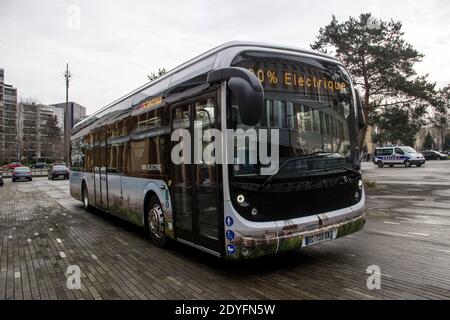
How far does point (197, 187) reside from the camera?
18.4 feet

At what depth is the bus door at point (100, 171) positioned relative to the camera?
1045 cm

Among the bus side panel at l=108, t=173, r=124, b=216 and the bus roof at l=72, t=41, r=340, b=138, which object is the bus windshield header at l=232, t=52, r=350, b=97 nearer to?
the bus roof at l=72, t=41, r=340, b=138

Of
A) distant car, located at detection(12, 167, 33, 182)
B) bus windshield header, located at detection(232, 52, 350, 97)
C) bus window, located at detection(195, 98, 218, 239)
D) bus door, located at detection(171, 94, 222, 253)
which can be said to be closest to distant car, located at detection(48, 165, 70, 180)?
distant car, located at detection(12, 167, 33, 182)

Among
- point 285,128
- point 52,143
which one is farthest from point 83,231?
point 52,143

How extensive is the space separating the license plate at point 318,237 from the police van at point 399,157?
41.1 m

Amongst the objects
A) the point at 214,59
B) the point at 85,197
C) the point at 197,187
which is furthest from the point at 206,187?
the point at 85,197

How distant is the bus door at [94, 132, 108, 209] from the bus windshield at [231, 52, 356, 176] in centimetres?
643

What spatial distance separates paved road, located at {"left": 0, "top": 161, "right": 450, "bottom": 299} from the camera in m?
4.63

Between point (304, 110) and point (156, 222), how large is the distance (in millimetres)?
3498

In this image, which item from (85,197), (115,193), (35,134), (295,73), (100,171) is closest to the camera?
(295,73)

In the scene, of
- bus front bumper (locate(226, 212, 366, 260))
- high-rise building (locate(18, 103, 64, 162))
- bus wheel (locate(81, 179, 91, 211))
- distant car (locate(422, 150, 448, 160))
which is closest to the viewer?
bus front bumper (locate(226, 212, 366, 260))

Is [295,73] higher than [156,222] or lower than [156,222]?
higher

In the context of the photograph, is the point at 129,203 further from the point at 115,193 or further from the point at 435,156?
the point at 435,156
